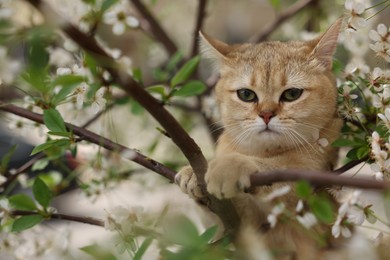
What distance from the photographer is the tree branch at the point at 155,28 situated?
153 centimetres

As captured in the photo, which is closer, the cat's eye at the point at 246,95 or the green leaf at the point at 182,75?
the green leaf at the point at 182,75

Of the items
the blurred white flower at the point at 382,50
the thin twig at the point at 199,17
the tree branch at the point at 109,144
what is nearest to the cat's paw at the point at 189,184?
the tree branch at the point at 109,144

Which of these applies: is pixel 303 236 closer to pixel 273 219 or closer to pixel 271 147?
pixel 271 147

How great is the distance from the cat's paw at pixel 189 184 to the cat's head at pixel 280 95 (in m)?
0.25

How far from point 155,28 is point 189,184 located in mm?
814

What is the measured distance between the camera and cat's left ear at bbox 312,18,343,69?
108 cm

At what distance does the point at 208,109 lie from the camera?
5.10 feet

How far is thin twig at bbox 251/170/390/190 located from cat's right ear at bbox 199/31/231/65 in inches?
25.9

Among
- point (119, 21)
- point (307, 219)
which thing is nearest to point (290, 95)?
point (119, 21)

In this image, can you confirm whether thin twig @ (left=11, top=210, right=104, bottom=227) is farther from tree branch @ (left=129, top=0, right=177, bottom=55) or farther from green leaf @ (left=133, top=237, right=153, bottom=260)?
tree branch @ (left=129, top=0, right=177, bottom=55)

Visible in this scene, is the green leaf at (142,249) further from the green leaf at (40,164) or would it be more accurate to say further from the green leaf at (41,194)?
the green leaf at (40,164)

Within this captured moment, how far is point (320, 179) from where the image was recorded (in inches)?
20.6

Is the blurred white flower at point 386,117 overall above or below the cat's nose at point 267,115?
above

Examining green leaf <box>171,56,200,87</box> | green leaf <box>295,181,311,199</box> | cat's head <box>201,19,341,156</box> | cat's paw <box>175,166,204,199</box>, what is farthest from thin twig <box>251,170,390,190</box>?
cat's head <box>201,19,341,156</box>
